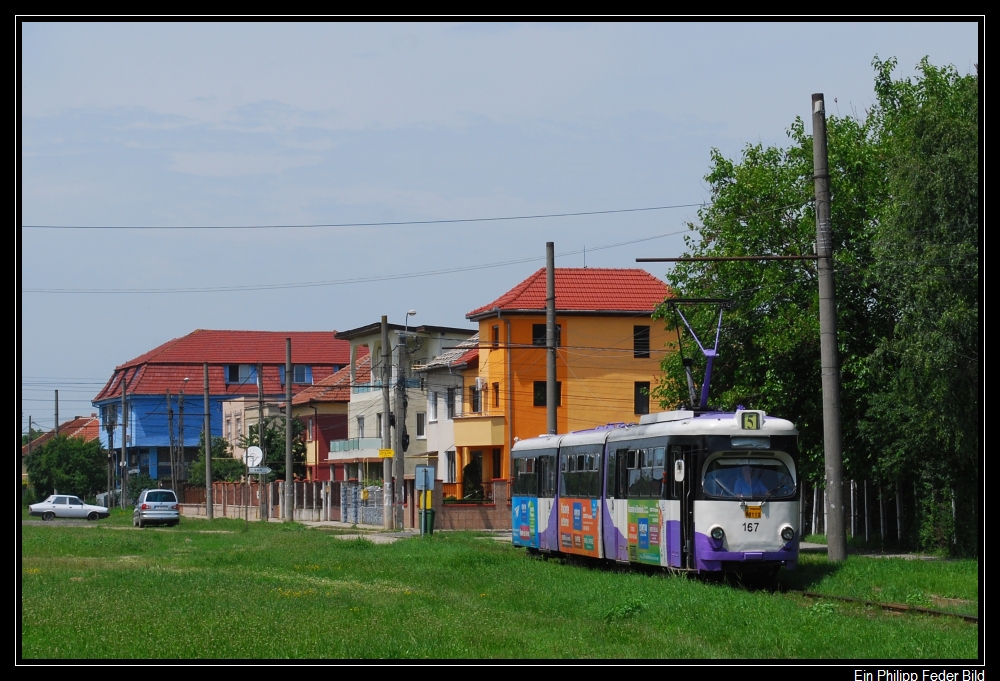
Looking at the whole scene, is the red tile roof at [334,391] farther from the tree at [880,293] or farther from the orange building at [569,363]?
the tree at [880,293]

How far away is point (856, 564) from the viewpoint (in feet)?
80.5

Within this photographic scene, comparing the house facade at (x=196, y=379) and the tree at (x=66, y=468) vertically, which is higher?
the house facade at (x=196, y=379)

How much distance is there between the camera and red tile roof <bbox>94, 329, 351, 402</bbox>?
106m

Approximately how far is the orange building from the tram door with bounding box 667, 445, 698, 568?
126 ft

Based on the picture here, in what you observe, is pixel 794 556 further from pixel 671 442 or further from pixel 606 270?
pixel 606 270

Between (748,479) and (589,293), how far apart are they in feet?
135

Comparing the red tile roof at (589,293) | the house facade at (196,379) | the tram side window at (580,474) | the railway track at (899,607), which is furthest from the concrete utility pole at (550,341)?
the house facade at (196,379)

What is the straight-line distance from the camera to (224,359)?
351 feet

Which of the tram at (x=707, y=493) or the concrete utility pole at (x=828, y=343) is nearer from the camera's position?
the tram at (x=707, y=493)

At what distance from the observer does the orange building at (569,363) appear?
205 ft

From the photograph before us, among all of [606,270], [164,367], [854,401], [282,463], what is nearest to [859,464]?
[854,401]

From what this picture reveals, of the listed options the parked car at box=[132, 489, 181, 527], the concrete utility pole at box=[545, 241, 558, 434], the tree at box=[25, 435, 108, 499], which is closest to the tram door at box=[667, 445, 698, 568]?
the concrete utility pole at box=[545, 241, 558, 434]

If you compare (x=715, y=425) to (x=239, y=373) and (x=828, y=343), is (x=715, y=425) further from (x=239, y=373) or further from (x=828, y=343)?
(x=239, y=373)

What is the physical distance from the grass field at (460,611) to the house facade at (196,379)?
76665mm
